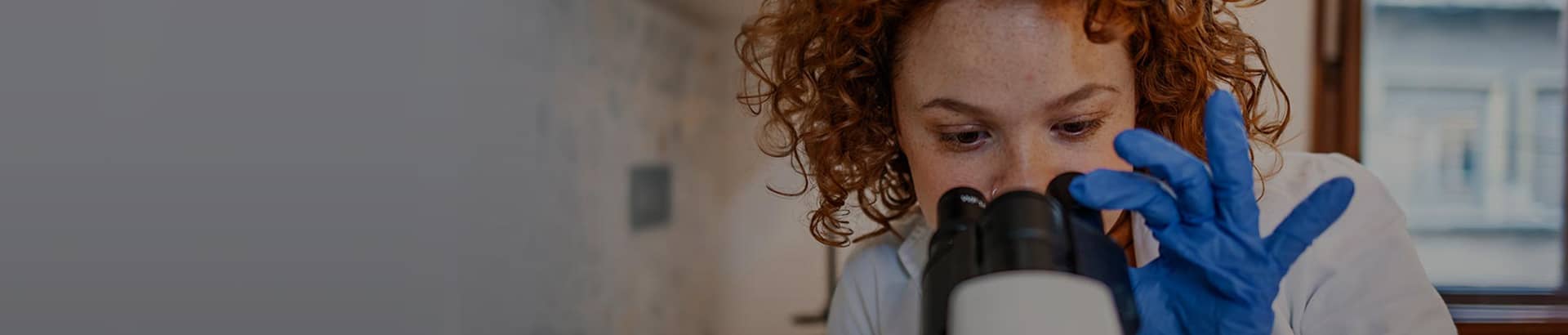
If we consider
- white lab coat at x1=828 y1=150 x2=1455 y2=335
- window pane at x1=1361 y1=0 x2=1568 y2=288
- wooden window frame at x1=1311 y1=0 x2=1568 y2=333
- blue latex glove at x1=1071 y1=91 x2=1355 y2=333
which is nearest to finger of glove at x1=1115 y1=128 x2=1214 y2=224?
blue latex glove at x1=1071 y1=91 x2=1355 y2=333

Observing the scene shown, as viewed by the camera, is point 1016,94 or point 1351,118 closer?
point 1016,94

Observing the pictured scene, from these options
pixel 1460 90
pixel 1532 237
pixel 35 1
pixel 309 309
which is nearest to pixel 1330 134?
pixel 1460 90

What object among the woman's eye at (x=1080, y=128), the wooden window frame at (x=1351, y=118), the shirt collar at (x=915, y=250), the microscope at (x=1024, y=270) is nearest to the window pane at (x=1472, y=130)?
the wooden window frame at (x=1351, y=118)

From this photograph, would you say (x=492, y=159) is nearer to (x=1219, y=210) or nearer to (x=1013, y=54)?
(x=1013, y=54)

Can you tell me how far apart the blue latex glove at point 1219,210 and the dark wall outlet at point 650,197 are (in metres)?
1.89

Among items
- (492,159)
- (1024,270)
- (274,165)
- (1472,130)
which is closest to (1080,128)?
(1024,270)

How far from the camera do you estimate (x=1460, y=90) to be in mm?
2775

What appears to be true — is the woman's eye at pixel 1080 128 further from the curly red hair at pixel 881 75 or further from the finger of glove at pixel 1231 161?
the finger of glove at pixel 1231 161

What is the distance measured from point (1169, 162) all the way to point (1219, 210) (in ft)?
0.27

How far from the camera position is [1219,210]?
83 centimetres

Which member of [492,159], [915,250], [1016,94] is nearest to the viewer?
[1016,94]

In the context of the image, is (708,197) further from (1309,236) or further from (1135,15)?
(1309,236)

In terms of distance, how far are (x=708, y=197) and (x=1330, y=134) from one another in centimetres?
187

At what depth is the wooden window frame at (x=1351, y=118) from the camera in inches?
93.2
